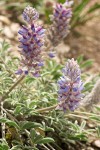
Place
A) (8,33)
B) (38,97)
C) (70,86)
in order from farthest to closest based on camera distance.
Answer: (8,33)
(38,97)
(70,86)

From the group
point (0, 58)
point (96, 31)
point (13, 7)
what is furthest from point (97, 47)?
point (0, 58)

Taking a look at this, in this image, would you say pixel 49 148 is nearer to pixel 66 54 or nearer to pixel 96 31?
pixel 66 54

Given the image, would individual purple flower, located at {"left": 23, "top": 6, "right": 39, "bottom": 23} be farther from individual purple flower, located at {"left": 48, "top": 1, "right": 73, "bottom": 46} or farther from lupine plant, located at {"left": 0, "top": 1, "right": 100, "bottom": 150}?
individual purple flower, located at {"left": 48, "top": 1, "right": 73, "bottom": 46}

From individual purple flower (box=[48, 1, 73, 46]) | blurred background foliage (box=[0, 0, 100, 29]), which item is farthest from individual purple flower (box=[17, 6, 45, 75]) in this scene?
blurred background foliage (box=[0, 0, 100, 29])

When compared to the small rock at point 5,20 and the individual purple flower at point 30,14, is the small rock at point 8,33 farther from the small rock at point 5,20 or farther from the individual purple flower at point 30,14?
the individual purple flower at point 30,14

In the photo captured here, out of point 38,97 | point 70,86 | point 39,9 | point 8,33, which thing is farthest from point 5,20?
point 70,86

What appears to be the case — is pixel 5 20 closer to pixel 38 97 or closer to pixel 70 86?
pixel 38 97

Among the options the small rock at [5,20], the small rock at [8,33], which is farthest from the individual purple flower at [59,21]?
the small rock at [5,20]
